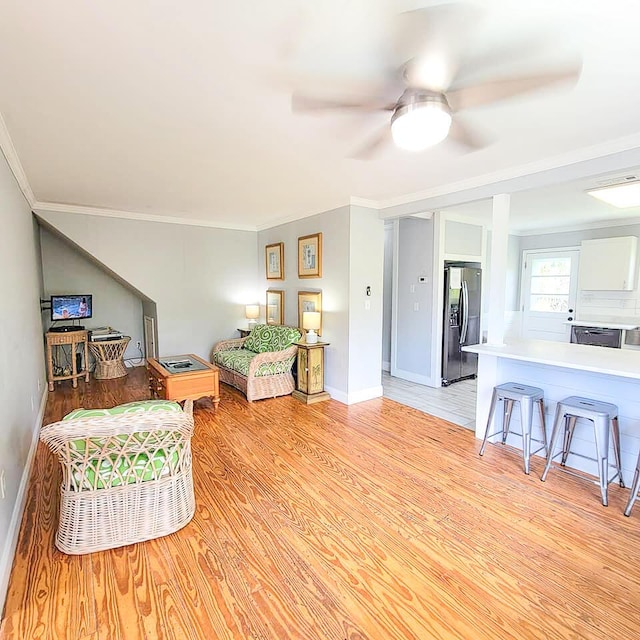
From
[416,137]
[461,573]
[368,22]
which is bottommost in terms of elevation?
[461,573]

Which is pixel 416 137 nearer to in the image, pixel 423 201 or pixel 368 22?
pixel 368 22

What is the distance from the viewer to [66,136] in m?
2.53

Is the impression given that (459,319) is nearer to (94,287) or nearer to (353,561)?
(353,561)

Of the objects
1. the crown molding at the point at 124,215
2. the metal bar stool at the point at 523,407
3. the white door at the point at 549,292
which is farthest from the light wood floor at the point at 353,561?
the white door at the point at 549,292

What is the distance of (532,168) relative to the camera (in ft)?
9.91

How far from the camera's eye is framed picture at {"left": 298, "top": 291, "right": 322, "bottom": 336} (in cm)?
480

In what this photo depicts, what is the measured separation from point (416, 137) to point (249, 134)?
123 cm

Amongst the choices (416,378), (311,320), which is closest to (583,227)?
(416,378)

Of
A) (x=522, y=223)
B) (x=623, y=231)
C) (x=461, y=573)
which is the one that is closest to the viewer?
(x=461, y=573)

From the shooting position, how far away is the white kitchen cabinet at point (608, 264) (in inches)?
213

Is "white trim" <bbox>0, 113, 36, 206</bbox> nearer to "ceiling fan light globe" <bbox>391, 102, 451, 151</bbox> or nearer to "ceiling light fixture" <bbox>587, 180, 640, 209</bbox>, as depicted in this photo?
"ceiling fan light globe" <bbox>391, 102, 451, 151</bbox>

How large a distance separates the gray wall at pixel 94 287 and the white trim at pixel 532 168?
15.8ft

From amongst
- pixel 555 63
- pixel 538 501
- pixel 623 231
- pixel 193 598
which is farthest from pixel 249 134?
pixel 623 231

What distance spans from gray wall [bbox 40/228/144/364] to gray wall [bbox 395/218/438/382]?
4488 mm
